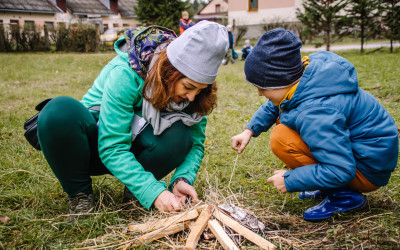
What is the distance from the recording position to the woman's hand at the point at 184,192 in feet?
6.57

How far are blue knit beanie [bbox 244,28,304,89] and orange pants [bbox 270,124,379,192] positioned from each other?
12.0 inches

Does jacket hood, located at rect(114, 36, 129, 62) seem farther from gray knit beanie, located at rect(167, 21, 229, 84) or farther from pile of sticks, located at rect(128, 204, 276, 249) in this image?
pile of sticks, located at rect(128, 204, 276, 249)

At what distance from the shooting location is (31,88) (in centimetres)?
737

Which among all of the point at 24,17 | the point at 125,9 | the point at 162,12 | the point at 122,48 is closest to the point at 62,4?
the point at 24,17

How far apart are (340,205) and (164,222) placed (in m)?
1.05

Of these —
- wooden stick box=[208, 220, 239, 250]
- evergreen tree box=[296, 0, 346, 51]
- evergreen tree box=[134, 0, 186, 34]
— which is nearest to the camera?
wooden stick box=[208, 220, 239, 250]

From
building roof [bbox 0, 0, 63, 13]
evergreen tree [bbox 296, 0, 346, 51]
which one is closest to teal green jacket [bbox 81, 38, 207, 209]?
evergreen tree [bbox 296, 0, 346, 51]

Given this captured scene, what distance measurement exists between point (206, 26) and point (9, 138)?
290cm

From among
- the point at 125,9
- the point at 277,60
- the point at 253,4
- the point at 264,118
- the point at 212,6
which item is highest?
the point at 212,6

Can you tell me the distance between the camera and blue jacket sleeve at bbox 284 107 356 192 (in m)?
1.66

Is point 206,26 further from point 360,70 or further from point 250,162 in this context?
point 360,70

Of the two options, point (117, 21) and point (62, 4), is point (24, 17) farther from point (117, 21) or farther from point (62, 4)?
point (117, 21)

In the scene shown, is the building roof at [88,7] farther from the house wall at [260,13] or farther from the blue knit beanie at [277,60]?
the blue knit beanie at [277,60]

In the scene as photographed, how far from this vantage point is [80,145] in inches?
73.1
